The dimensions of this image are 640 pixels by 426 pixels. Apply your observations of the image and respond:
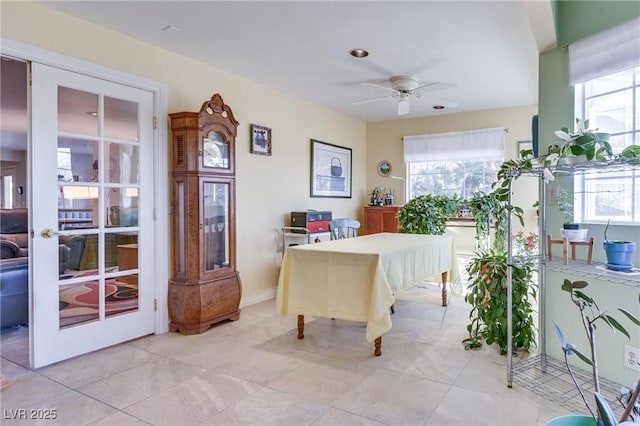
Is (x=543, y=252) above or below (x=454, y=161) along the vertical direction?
below

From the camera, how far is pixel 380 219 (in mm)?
5891

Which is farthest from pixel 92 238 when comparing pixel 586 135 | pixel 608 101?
pixel 608 101

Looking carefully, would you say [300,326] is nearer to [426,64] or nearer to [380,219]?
[426,64]

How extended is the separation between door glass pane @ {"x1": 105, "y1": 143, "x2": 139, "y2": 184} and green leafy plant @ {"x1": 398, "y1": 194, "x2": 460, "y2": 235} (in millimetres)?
2849

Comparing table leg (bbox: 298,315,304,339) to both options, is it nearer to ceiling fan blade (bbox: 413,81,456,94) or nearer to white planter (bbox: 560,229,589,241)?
white planter (bbox: 560,229,589,241)

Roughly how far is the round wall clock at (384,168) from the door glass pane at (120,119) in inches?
158

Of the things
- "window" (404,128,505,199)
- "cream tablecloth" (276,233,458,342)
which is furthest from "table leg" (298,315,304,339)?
"window" (404,128,505,199)

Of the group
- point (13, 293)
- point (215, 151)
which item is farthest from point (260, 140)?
point (13, 293)

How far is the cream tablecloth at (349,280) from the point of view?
2551 millimetres

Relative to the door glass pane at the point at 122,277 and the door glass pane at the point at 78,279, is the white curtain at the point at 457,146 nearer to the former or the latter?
the door glass pane at the point at 122,277

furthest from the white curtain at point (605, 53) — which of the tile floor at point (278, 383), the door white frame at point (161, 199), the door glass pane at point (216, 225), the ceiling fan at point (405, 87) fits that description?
the door white frame at point (161, 199)

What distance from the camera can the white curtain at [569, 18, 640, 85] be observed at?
208cm

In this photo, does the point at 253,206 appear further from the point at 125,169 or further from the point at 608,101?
the point at 608,101

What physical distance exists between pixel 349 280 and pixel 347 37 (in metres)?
1.87
